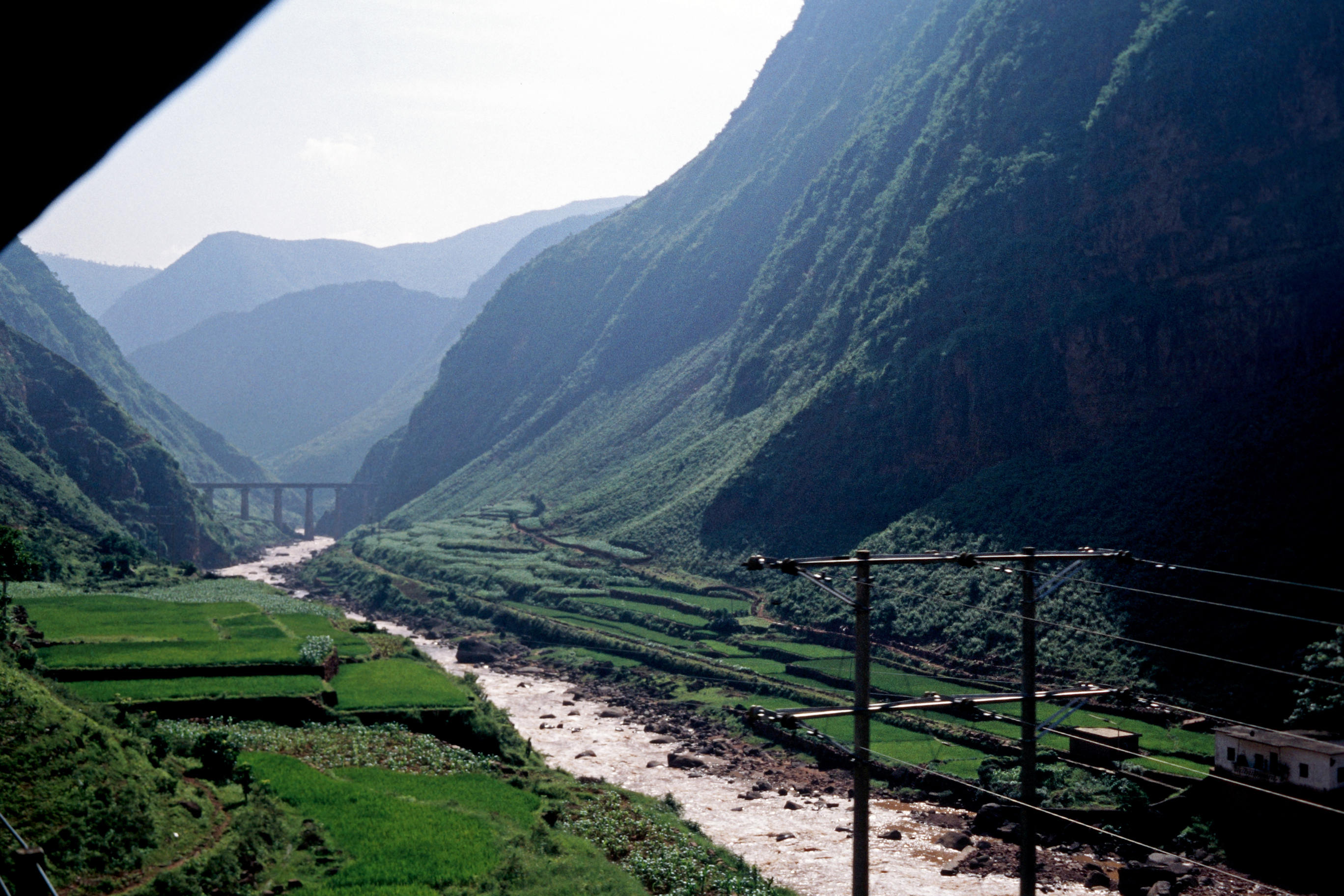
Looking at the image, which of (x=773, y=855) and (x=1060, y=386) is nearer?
(x=773, y=855)

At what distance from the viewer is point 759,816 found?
39.8m

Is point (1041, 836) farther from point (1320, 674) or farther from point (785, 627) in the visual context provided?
point (785, 627)

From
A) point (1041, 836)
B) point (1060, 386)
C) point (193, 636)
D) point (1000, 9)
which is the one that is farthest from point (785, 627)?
point (1000, 9)

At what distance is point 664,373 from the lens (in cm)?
14550

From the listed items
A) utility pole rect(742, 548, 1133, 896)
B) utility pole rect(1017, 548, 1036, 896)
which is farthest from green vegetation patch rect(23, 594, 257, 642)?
utility pole rect(1017, 548, 1036, 896)

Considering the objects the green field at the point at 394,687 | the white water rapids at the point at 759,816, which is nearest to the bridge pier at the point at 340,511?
the white water rapids at the point at 759,816

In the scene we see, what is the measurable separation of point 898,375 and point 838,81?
84304mm

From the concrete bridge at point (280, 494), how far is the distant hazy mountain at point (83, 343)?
36.0 feet

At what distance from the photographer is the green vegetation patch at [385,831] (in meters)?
22.4

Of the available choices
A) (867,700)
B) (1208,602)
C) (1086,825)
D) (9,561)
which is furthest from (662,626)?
(867,700)

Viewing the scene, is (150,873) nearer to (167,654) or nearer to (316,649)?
(167,654)

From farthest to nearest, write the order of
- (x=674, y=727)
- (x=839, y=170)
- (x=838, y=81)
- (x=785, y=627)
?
(x=838, y=81) → (x=839, y=170) → (x=785, y=627) → (x=674, y=727)

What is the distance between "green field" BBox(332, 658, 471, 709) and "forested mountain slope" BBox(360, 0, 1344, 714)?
30.5 metres

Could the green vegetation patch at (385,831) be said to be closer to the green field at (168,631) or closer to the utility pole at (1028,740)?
the utility pole at (1028,740)
